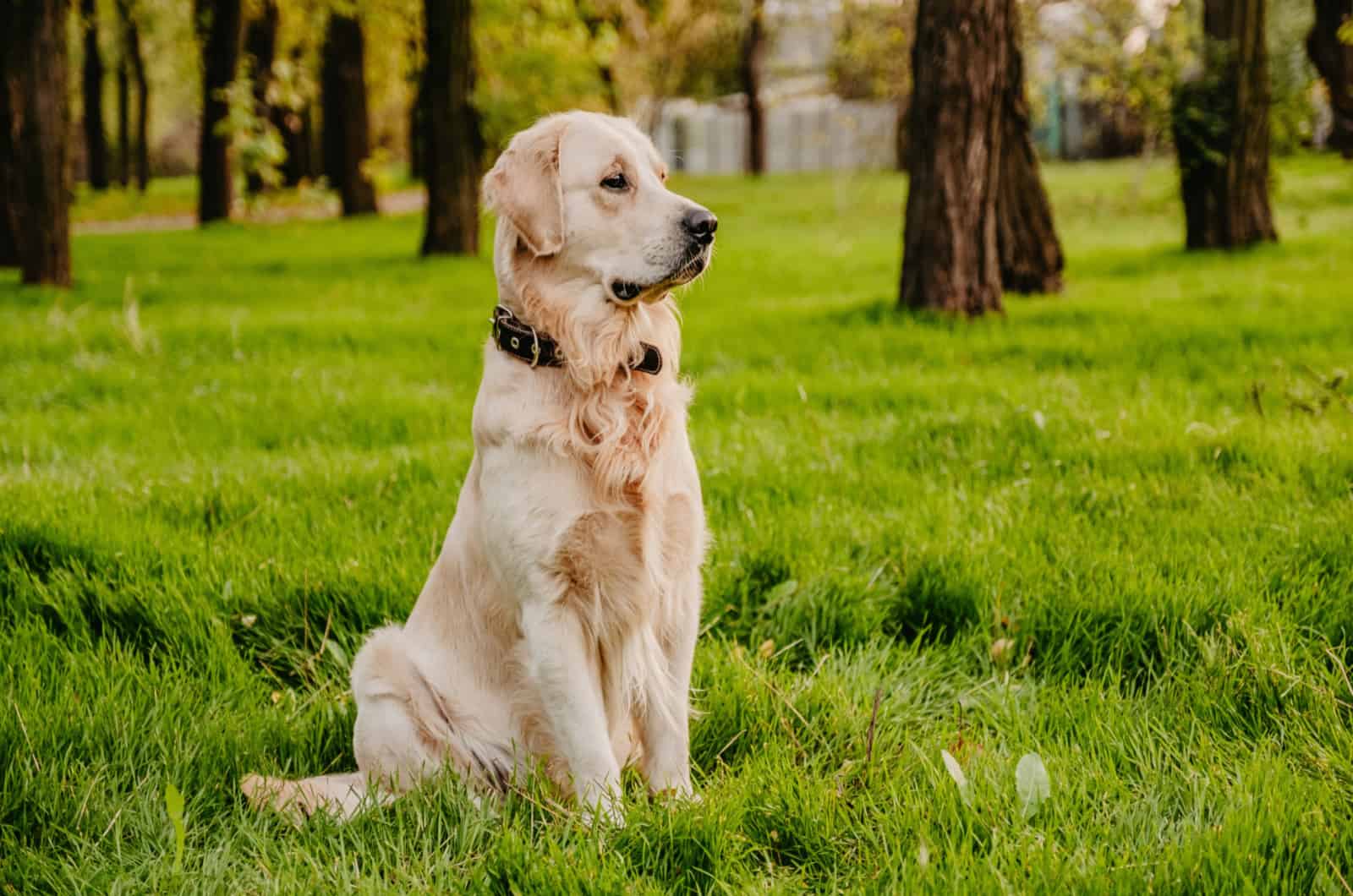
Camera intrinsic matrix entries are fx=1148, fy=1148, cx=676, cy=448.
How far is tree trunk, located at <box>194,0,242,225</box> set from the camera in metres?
18.2

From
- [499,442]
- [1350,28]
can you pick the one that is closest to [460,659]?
[499,442]

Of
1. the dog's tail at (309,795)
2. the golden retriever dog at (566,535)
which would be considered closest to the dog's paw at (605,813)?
the golden retriever dog at (566,535)

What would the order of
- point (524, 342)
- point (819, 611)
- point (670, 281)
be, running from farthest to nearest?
point (819, 611) < point (670, 281) < point (524, 342)

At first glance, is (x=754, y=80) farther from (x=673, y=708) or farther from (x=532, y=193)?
(x=673, y=708)

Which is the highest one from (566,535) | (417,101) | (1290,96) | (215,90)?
(215,90)

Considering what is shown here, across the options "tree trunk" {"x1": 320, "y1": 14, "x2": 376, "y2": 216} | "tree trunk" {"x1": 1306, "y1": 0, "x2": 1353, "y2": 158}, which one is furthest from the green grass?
"tree trunk" {"x1": 320, "y1": 14, "x2": 376, "y2": 216}

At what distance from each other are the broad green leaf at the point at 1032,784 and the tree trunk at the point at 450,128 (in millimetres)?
11462

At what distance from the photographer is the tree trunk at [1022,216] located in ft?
26.8

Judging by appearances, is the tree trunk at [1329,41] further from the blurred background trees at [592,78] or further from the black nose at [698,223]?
the black nose at [698,223]

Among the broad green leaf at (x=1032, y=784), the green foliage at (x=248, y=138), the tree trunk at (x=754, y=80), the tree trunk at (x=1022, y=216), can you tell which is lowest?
the broad green leaf at (x=1032, y=784)

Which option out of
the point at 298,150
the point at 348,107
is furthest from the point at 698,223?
the point at 298,150

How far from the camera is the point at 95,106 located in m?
29.2

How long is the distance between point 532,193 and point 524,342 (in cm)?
35

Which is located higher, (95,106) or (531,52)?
(95,106)
